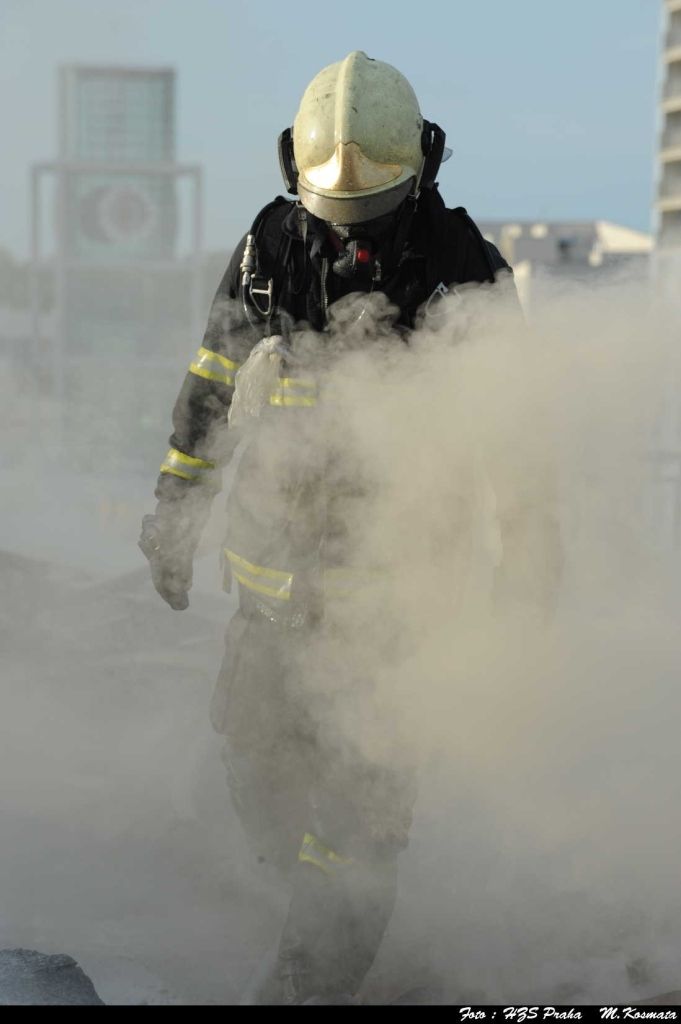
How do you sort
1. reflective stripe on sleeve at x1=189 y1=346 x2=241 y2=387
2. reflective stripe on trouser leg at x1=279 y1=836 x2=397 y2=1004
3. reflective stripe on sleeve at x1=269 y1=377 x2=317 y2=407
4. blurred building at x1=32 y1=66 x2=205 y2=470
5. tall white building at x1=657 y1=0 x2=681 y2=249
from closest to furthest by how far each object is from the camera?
1. reflective stripe on trouser leg at x1=279 y1=836 x2=397 y2=1004
2. reflective stripe on sleeve at x1=269 y1=377 x2=317 y2=407
3. reflective stripe on sleeve at x1=189 y1=346 x2=241 y2=387
4. blurred building at x1=32 y1=66 x2=205 y2=470
5. tall white building at x1=657 y1=0 x2=681 y2=249

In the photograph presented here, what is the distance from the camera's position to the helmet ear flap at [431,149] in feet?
7.87

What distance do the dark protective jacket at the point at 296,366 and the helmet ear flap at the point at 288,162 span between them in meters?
0.04

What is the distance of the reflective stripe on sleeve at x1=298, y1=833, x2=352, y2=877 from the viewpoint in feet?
7.66

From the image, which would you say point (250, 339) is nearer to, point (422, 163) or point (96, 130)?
point (422, 163)

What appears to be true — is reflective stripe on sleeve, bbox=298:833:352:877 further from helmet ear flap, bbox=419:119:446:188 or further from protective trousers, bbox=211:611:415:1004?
helmet ear flap, bbox=419:119:446:188

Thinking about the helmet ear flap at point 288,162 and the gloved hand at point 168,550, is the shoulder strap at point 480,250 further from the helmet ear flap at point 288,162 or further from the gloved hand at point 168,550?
the gloved hand at point 168,550

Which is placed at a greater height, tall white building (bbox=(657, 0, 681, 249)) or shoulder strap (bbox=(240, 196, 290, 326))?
tall white building (bbox=(657, 0, 681, 249))

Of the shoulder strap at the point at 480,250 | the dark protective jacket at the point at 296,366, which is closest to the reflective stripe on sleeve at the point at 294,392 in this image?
the dark protective jacket at the point at 296,366

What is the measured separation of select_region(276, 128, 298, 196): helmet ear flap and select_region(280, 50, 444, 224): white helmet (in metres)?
0.05

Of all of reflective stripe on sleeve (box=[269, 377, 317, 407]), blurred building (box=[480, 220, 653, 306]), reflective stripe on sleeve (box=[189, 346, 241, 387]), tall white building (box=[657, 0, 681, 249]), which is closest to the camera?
reflective stripe on sleeve (box=[269, 377, 317, 407])

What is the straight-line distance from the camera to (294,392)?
7.82 ft

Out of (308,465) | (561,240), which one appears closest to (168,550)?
(308,465)

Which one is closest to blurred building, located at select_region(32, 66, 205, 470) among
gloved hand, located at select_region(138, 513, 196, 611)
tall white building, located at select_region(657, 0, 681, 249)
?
tall white building, located at select_region(657, 0, 681, 249)

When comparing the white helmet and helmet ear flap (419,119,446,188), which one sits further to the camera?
helmet ear flap (419,119,446,188)
